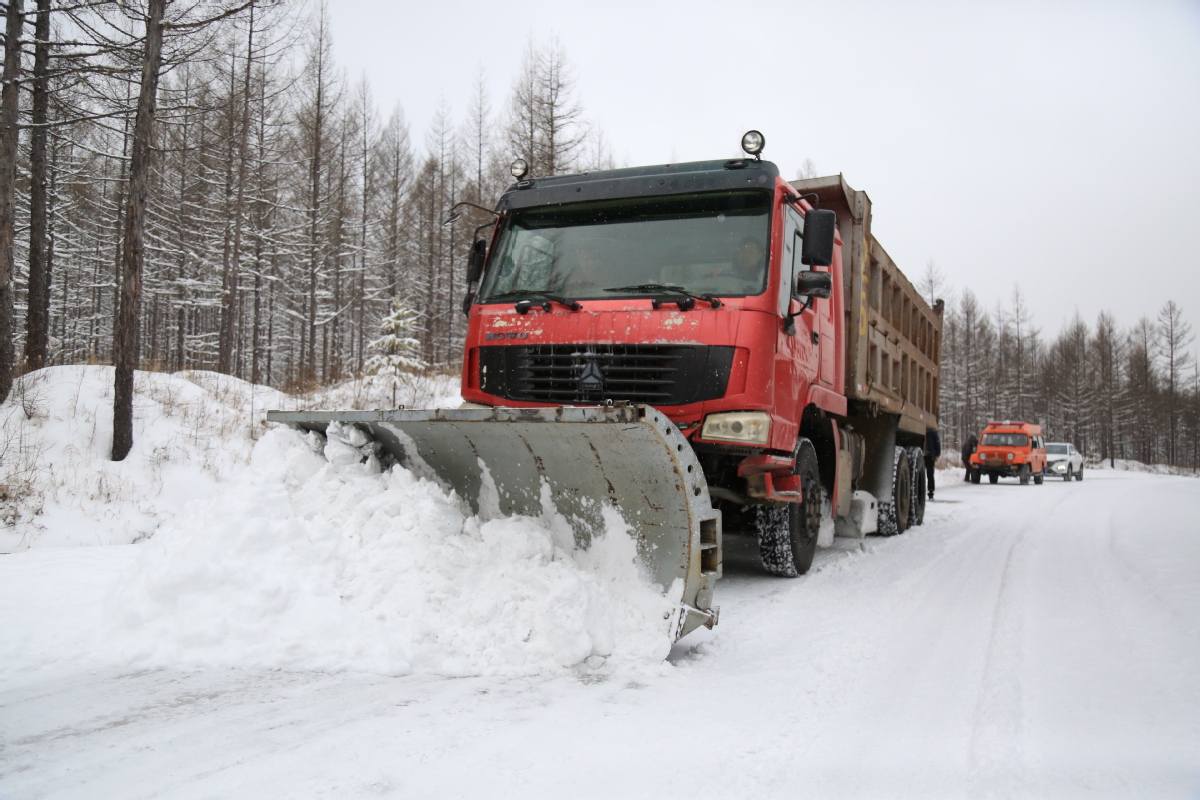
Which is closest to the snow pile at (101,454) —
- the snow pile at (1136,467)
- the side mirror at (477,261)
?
Answer: the side mirror at (477,261)

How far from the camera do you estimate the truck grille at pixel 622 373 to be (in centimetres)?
450

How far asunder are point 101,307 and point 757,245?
36350 mm

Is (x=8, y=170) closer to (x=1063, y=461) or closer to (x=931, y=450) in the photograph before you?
(x=931, y=450)

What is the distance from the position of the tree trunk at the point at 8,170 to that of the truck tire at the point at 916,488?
1224 centimetres

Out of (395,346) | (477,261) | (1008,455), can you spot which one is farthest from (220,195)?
(1008,455)

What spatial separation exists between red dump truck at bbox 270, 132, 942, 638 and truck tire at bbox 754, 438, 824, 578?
0.02 m

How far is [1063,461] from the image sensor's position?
1123 inches

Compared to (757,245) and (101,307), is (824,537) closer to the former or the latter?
(757,245)

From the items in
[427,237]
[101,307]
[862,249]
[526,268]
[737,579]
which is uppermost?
[427,237]

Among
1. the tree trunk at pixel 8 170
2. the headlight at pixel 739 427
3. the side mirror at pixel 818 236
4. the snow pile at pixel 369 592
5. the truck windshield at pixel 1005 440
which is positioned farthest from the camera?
the truck windshield at pixel 1005 440

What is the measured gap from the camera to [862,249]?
22.4ft

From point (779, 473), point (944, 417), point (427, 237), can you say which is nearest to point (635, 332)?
point (779, 473)

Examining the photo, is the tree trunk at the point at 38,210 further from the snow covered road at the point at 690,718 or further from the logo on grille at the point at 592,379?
the logo on grille at the point at 592,379

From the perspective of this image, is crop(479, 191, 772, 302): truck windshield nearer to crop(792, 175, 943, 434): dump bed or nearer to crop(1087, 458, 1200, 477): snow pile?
crop(792, 175, 943, 434): dump bed
